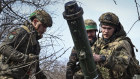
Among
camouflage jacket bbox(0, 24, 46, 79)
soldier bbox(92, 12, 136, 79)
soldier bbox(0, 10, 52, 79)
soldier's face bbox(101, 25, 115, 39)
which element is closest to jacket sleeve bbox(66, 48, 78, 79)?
soldier bbox(92, 12, 136, 79)

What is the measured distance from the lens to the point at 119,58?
4.07 metres

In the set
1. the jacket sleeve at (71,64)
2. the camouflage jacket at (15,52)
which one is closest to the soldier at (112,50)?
the jacket sleeve at (71,64)

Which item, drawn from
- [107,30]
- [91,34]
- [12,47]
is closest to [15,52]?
[12,47]

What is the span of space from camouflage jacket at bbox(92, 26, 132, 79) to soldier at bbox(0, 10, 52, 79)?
1012mm

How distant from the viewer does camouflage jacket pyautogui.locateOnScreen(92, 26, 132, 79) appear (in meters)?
4.01

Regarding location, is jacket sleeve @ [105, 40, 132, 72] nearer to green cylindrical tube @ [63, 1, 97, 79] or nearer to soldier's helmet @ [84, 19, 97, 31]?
green cylindrical tube @ [63, 1, 97, 79]

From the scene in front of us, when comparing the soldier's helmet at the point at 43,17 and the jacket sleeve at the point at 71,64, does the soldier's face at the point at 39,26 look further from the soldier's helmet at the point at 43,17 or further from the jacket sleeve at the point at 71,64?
the jacket sleeve at the point at 71,64

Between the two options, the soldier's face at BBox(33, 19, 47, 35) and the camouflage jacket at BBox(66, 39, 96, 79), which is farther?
the camouflage jacket at BBox(66, 39, 96, 79)

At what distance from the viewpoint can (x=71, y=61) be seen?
16.8ft

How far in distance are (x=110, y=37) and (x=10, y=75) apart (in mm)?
1870

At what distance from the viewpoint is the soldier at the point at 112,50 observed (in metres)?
4.00

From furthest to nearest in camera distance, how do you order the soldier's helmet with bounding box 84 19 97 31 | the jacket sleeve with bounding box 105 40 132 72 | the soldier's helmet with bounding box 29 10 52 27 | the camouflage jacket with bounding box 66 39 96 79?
the soldier's helmet with bounding box 84 19 97 31 < the camouflage jacket with bounding box 66 39 96 79 < the soldier's helmet with bounding box 29 10 52 27 < the jacket sleeve with bounding box 105 40 132 72

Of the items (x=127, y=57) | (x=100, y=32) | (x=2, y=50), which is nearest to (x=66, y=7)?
(x=2, y=50)

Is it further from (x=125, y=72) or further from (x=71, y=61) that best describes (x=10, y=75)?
(x=125, y=72)
